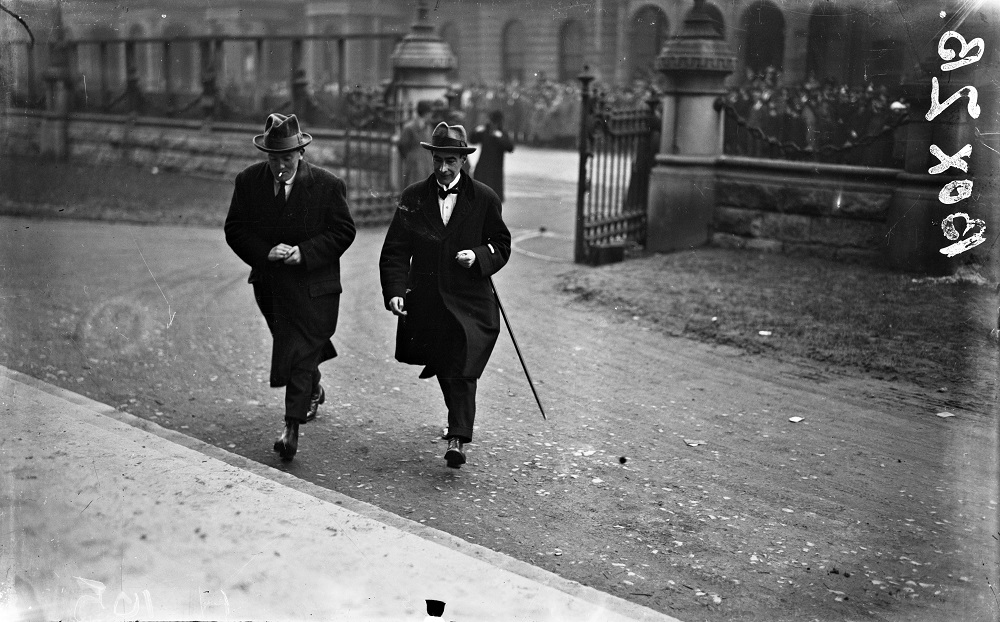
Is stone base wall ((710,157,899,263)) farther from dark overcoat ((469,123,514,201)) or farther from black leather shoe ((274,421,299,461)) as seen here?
black leather shoe ((274,421,299,461))

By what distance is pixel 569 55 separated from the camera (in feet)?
132

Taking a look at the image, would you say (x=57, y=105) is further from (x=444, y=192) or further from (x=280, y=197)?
(x=444, y=192)

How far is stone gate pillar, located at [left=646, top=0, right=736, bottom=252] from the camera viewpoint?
12.3 metres

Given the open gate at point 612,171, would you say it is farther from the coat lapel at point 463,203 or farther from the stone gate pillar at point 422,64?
the coat lapel at point 463,203

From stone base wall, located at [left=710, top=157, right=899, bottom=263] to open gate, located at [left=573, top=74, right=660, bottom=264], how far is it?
1032 mm

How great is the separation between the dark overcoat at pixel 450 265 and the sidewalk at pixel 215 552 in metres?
1.16

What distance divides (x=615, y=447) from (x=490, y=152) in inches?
374

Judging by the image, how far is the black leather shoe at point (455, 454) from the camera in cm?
572

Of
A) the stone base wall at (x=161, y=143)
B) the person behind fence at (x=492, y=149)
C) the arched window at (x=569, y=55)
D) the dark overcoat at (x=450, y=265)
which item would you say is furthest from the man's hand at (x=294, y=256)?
the arched window at (x=569, y=55)

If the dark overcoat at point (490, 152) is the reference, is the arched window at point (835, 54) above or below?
above

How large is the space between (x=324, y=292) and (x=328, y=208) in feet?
1.54

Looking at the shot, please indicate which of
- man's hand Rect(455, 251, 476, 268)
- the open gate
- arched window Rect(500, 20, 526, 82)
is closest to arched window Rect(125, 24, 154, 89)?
arched window Rect(500, 20, 526, 82)

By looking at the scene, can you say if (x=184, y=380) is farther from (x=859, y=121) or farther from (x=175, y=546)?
(x=859, y=121)

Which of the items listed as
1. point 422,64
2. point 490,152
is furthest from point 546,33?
point 490,152
